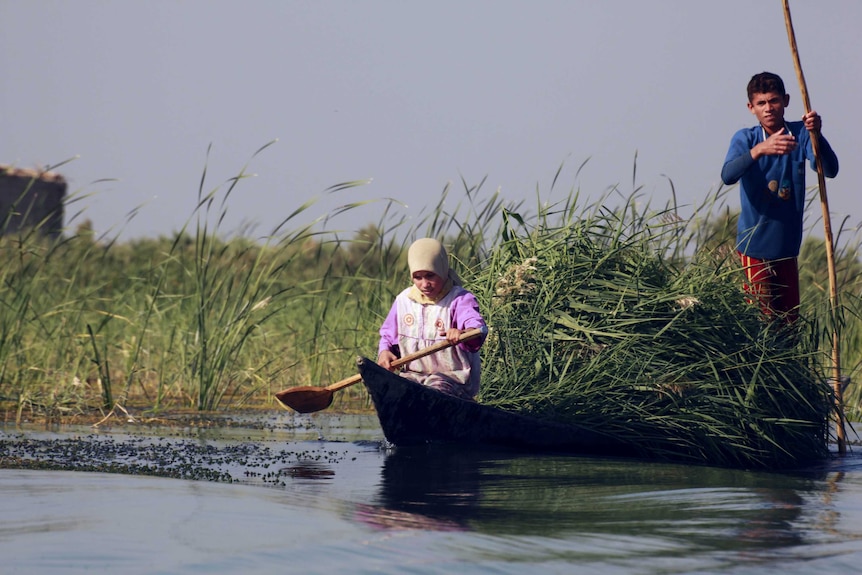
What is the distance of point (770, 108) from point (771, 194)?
57 cm

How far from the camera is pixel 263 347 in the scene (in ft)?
35.9

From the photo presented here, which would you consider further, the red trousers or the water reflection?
the red trousers

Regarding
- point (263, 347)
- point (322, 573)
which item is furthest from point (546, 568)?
point (263, 347)

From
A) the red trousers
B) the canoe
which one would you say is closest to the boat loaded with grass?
the canoe

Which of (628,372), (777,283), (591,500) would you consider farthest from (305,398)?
(777,283)

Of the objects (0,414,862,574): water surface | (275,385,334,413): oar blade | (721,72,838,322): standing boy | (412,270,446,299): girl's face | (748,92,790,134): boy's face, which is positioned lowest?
(0,414,862,574): water surface

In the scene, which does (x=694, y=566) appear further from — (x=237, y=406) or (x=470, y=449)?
(x=237, y=406)

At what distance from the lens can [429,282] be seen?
697 centimetres

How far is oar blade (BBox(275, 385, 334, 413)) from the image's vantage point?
306 inches

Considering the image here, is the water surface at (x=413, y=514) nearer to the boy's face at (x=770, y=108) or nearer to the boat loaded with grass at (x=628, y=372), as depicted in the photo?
the boat loaded with grass at (x=628, y=372)

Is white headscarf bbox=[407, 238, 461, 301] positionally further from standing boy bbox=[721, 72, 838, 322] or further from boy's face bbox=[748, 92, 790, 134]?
boy's face bbox=[748, 92, 790, 134]

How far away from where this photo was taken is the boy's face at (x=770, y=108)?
7.80 metres

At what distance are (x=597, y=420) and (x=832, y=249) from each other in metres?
2.18

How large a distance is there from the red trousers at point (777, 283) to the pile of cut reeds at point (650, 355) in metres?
0.26
